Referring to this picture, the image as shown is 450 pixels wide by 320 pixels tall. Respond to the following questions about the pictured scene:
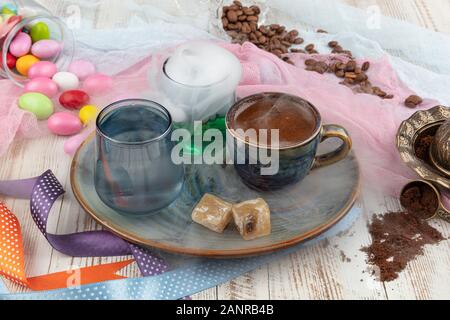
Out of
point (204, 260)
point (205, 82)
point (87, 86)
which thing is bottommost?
point (87, 86)

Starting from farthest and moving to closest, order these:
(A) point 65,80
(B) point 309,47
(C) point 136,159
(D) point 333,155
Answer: (B) point 309,47
(A) point 65,80
(D) point 333,155
(C) point 136,159

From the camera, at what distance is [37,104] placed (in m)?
1.18

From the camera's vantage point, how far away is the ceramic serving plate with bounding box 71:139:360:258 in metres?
0.85

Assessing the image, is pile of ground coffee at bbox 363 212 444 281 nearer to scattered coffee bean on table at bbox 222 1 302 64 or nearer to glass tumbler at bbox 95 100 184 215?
glass tumbler at bbox 95 100 184 215

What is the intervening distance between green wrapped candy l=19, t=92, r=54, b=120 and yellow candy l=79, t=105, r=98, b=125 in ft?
0.22

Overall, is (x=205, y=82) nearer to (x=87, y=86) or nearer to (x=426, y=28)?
(x=87, y=86)

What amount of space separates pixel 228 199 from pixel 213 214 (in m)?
0.07

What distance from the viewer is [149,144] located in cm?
84

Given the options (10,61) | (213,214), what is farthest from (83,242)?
(10,61)

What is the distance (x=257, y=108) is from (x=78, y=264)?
355 millimetres

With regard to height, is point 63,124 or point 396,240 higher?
point 396,240

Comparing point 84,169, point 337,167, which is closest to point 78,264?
point 84,169

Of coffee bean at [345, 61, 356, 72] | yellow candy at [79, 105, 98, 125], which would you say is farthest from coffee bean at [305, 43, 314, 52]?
yellow candy at [79, 105, 98, 125]

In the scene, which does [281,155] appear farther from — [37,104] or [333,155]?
[37,104]
